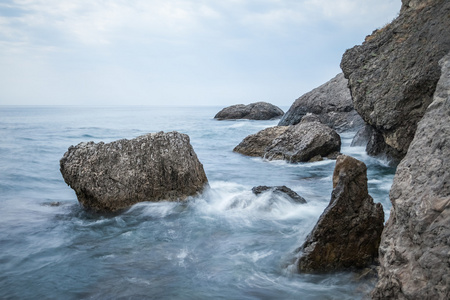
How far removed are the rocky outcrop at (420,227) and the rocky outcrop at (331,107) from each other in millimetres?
18267

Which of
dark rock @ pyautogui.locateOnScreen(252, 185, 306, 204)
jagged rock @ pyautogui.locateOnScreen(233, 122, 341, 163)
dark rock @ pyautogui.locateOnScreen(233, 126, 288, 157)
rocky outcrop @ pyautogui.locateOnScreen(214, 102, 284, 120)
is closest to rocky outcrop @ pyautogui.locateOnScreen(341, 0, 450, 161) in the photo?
jagged rock @ pyautogui.locateOnScreen(233, 122, 341, 163)

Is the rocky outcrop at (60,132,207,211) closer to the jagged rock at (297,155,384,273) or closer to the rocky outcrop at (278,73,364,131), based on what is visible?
the jagged rock at (297,155,384,273)

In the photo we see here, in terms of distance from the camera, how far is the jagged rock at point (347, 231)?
5035 mm

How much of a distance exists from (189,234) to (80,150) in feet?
10.8

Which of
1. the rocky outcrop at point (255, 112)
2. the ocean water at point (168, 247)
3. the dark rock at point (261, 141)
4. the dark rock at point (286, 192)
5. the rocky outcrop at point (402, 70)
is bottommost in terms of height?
the ocean water at point (168, 247)

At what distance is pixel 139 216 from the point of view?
7.89 metres

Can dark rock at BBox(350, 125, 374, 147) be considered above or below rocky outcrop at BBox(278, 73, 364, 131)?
below

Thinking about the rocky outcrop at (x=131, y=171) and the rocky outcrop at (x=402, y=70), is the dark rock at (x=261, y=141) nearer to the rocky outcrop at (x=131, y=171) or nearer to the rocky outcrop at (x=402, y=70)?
the rocky outcrop at (x=402, y=70)

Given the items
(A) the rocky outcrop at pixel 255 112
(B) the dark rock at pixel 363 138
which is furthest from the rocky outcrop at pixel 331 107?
(A) the rocky outcrop at pixel 255 112

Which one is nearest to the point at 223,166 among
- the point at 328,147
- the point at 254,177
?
the point at 254,177

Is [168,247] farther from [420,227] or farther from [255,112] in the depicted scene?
[255,112]

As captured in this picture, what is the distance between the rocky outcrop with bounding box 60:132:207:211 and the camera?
8102 millimetres

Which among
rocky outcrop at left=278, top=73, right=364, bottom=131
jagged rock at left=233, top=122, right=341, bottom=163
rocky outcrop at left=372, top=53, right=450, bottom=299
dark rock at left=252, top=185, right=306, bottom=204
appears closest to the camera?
rocky outcrop at left=372, top=53, right=450, bottom=299

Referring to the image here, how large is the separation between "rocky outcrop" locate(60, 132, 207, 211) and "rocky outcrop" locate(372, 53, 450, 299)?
212 inches
